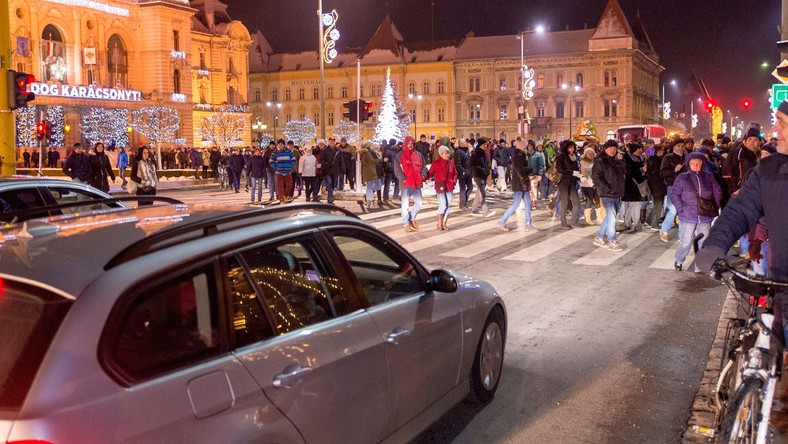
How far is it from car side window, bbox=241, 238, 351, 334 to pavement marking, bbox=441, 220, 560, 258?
8812 millimetres

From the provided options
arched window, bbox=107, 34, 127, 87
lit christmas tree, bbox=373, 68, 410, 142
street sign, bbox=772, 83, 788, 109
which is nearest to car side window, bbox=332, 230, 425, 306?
street sign, bbox=772, 83, 788, 109

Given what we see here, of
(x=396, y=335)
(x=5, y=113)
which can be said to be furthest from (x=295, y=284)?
(x=5, y=113)

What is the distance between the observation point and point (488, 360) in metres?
5.62

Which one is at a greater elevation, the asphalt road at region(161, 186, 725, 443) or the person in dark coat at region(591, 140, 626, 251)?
the person in dark coat at region(591, 140, 626, 251)

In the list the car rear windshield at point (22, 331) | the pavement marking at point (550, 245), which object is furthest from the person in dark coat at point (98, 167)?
the car rear windshield at point (22, 331)

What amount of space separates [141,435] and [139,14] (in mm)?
77174

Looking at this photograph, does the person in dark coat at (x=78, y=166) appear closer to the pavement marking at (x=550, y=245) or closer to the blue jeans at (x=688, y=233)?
the pavement marking at (x=550, y=245)

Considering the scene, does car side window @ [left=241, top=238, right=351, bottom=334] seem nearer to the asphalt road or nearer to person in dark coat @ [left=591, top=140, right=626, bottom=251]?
the asphalt road

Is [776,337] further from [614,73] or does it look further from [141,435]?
[614,73]

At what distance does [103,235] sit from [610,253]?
11025 mm

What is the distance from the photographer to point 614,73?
97.9 metres

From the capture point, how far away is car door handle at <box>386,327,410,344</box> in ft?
13.6

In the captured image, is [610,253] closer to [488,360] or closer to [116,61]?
[488,360]

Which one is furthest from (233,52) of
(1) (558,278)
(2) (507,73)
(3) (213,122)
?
(1) (558,278)
